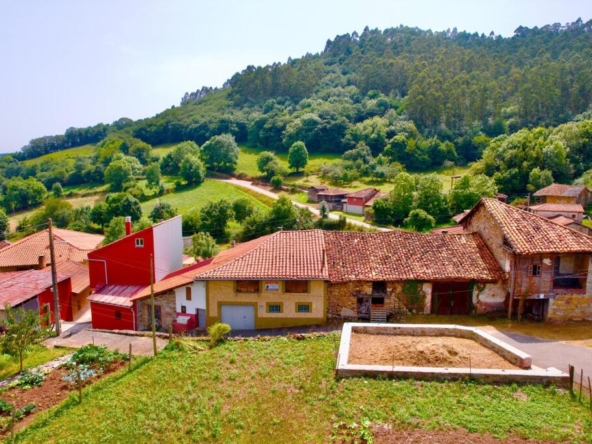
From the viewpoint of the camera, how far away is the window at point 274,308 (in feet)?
86.9

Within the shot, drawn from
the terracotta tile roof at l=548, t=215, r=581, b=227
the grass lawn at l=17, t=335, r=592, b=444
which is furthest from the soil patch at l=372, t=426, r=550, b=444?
the terracotta tile roof at l=548, t=215, r=581, b=227

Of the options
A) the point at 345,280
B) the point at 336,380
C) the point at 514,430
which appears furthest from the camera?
the point at 345,280

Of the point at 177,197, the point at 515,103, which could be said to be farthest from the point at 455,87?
the point at 177,197

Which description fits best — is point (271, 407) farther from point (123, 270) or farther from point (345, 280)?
point (123, 270)

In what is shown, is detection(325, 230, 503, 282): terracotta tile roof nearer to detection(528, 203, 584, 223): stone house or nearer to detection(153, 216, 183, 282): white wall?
detection(153, 216, 183, 282): white wall

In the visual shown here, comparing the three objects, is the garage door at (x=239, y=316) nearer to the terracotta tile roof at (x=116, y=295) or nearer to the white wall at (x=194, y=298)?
the white wall at (x=194, y=298)

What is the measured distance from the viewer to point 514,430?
1425cm

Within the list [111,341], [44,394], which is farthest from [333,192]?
[44,394]

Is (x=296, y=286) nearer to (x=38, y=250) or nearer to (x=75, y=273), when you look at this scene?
(x=75, y=273)

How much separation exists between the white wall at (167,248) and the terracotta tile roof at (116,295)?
1.78 meters

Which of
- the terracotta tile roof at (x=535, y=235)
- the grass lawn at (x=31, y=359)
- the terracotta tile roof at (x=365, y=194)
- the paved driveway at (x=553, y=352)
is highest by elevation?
the terracotta tile roof at (x=535, y=235)

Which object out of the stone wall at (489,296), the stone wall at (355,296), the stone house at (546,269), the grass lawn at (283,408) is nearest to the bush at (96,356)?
the grass lawn at (283,408)

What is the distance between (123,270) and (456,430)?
25.0m

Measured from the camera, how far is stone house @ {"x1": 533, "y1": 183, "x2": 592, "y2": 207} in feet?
199
